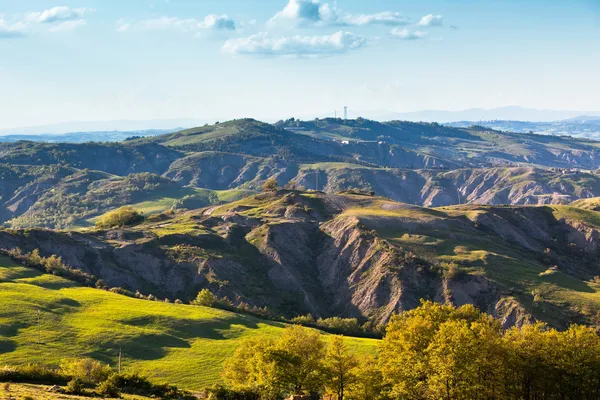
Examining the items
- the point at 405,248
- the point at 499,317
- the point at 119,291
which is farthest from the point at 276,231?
the point at 499,317

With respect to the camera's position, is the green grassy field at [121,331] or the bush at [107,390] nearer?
the bush at [107,390]

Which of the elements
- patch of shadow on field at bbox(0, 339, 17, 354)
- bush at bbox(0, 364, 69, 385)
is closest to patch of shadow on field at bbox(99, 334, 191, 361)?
patch of shadow on field at bbox(0, 339, 17, 354)

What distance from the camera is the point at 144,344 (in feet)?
329

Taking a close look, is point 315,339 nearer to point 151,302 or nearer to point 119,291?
point 151,302

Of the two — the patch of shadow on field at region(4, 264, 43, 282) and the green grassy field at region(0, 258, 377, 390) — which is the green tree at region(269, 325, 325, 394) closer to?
the green grassy field at region(0, 258, 377, 390)

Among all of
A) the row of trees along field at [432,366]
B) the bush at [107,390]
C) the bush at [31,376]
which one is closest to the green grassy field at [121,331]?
the bush at [31,376]

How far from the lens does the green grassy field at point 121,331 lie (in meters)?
91.4

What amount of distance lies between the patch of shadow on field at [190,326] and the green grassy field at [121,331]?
0.55ft

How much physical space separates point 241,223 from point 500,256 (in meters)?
74.7

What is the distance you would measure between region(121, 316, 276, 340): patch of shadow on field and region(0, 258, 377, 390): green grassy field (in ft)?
0.55

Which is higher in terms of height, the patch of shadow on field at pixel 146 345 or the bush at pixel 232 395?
the bush at pixel 232 395

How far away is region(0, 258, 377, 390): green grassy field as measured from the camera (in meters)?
91.4

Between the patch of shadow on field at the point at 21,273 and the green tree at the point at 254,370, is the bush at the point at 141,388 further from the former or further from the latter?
the patch of shadow on field at the point at 21,273

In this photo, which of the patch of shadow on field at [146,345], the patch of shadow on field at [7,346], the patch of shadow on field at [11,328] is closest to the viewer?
the patch of shadow on field at [7,346]
